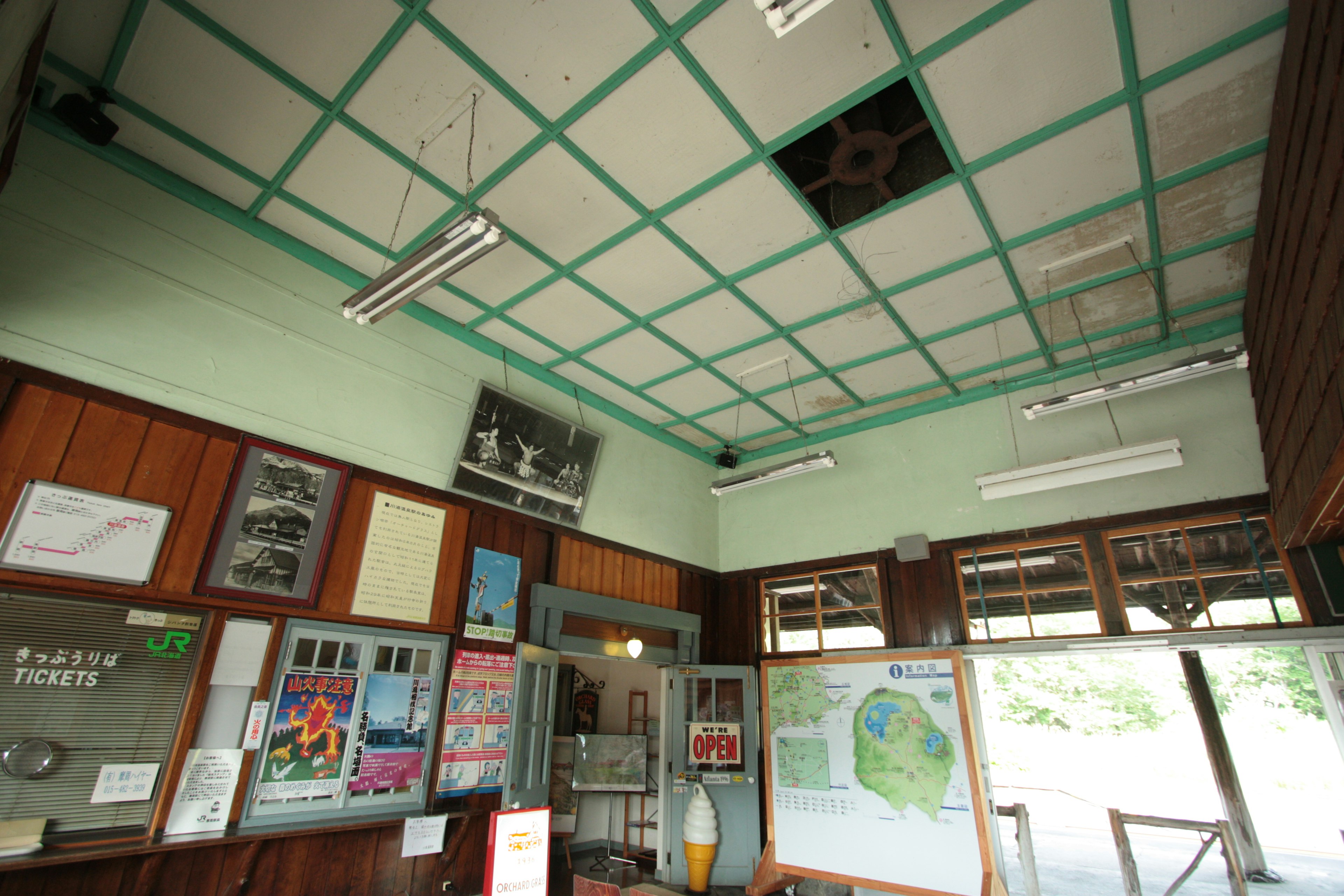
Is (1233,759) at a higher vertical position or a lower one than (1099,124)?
lower

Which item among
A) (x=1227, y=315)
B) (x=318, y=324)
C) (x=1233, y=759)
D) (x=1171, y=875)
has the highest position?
(x=1227, y=315)

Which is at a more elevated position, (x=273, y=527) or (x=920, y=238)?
(x=920, y=238)

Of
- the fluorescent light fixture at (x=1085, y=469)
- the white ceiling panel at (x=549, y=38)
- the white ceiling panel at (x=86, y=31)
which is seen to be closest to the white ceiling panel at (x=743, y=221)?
the white ceiling panel at (x=549, y=38)

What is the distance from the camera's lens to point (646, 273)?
4.48 meters

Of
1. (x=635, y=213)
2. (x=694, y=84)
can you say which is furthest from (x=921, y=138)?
(x=635, y=213)

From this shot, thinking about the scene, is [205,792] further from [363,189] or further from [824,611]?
[824,611]

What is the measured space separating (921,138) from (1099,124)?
95 centimetres

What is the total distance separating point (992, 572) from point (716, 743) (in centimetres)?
318

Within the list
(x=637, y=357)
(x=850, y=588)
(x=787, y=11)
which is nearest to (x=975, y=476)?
(x=850, y=588)

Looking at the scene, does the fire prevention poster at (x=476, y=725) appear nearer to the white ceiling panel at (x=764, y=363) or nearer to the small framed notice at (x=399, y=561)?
the small framed notice at (x=399, y=561)

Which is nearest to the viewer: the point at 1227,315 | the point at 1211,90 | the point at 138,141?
the point at 1211,90

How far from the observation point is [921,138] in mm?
3447

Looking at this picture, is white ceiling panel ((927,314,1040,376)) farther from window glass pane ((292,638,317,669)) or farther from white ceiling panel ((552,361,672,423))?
window glass pane ((292,638,317,669))

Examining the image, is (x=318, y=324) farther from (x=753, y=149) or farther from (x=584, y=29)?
(x=753, y=149)
